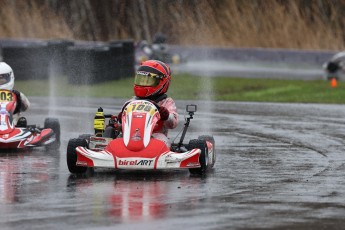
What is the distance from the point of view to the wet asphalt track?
10.1 metres

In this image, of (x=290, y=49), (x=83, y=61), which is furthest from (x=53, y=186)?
(x=290, y=49)

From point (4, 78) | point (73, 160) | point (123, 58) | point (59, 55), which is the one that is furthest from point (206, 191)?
point (59, 55)

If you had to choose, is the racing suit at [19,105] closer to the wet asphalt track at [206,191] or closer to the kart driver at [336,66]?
the wet asphalt track at [206,191]

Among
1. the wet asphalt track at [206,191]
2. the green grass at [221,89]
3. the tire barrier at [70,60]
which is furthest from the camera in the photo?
the tire barrier at [70,60]

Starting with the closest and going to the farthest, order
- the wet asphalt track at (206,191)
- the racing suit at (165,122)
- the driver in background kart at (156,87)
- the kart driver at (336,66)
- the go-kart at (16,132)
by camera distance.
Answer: the wet asphalt track at (206,191)
the racing suit at (165,122)
the driver in background kart at (156,87)
the go-kart at (16,132)
the kart driver at (336,66)

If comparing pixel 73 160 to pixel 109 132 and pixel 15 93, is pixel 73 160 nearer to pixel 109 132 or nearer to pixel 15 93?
pixel 109 132

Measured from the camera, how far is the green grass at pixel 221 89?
91.9ft

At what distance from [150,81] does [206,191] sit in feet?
8.43

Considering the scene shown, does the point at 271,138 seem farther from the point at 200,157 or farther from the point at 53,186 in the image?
the point at 53,186

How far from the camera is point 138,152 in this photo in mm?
13203

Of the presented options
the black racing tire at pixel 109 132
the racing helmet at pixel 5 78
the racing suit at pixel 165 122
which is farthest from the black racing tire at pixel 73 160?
the racing helmet at pixel 5 78

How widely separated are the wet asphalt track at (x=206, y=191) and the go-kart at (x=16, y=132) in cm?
18

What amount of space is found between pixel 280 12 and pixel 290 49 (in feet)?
8.32

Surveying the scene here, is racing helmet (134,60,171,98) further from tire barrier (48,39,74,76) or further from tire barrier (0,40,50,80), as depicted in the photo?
tire barrier (48,39,74,76)
